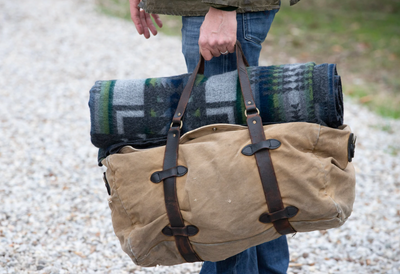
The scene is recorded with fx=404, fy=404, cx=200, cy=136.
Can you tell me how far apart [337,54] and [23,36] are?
5550mm

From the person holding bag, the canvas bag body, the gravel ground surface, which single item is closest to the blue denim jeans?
the person holding bag

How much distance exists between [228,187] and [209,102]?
32 cm

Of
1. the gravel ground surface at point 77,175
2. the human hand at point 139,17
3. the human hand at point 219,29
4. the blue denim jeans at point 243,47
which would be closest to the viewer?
the human hand at point 219,29

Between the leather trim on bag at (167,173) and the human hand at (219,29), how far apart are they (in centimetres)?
44

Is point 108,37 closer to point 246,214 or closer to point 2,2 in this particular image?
point 2,2

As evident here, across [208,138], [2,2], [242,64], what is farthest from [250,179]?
[2,2]

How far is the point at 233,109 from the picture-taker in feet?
4.66

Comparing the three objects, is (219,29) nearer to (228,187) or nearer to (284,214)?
(228,187)

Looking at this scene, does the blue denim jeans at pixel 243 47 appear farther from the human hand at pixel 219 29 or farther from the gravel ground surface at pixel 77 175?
the gravel ground surface at pixel 77 175

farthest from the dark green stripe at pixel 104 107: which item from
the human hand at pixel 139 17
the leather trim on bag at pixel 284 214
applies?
the leather trim on bag at pixel 284 214

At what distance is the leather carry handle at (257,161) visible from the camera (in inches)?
50.7

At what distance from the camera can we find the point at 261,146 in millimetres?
1302

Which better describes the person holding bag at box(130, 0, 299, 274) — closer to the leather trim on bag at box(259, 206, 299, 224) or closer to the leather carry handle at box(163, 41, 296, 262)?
the leather carry handle at box(163, 41, 296, 262)

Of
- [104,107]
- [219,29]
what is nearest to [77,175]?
[104,107]
